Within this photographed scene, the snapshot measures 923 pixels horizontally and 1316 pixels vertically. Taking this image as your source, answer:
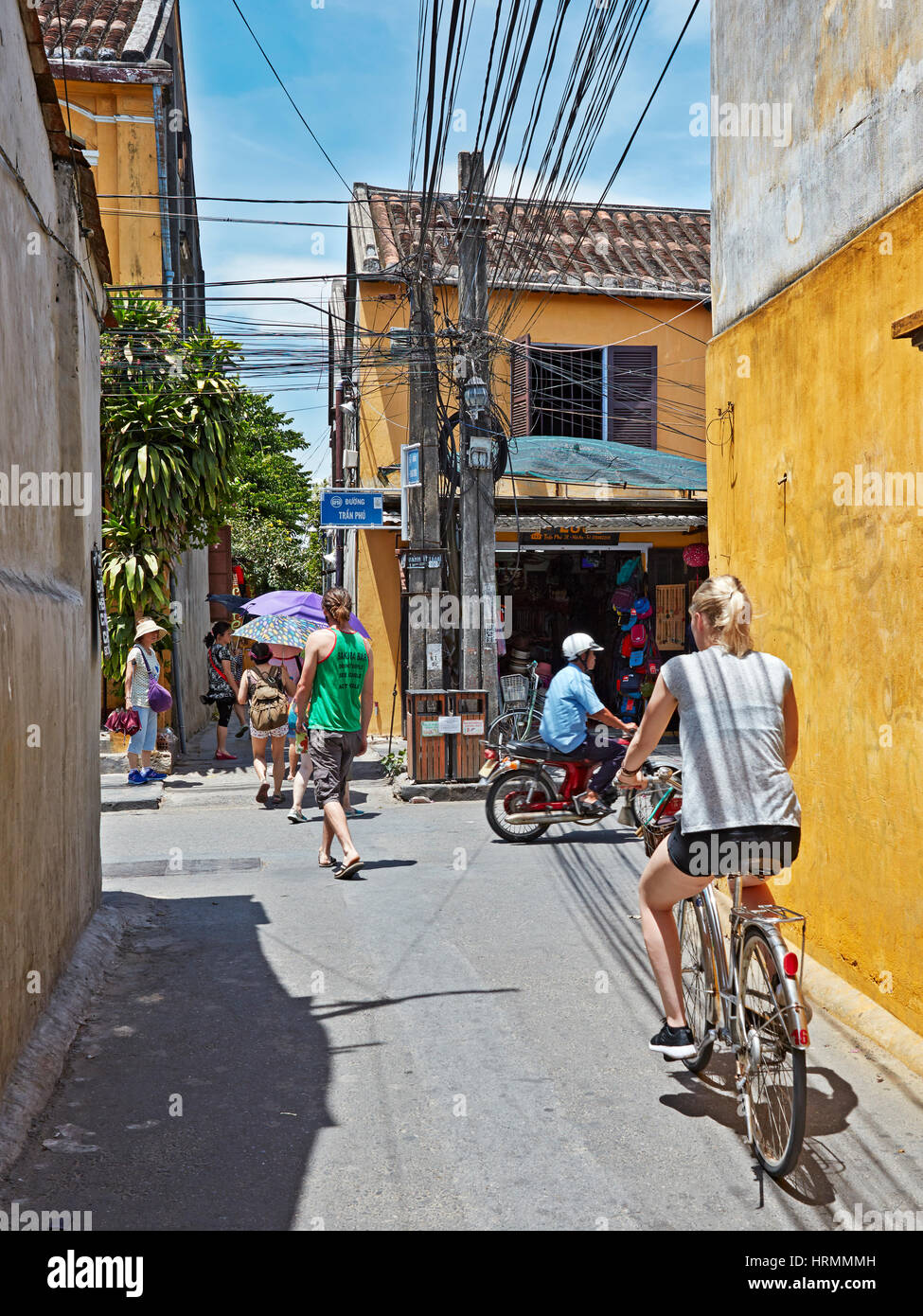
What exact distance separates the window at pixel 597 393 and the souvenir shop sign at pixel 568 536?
1.82m

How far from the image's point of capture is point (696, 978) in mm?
4508

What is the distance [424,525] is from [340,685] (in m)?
5.11

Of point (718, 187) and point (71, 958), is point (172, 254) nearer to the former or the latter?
point (718, 187)

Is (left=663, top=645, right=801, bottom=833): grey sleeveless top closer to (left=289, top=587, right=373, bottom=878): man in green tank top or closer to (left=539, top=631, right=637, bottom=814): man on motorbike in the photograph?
(left=289, top=587, right=373, bottom=878): man in green tank top

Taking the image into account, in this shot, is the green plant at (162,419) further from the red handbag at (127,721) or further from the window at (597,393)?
the window at (597,393)

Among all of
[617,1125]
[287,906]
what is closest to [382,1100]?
[617,1125]

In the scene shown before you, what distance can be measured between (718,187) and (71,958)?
19.5ft

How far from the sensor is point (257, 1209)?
3479 mm

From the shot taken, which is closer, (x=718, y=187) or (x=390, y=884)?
(x=718, y=187)

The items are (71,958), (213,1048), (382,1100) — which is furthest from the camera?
(71,958)

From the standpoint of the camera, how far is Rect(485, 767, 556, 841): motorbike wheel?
9.91 metres

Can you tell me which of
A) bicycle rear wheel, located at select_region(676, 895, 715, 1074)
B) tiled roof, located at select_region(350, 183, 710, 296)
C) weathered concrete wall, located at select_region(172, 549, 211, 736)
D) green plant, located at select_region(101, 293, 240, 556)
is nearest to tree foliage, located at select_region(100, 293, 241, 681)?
green plant, located at select_region(101, 293, 240, 556)

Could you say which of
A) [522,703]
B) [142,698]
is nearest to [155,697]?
[142,698]

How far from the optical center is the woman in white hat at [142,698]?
1295 centimetres
